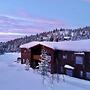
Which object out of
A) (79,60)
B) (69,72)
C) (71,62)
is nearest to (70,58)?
(71,62)

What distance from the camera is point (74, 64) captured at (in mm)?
51094

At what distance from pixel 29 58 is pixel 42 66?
61.8ft

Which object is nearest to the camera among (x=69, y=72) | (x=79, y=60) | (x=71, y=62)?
(x=79, y=60)

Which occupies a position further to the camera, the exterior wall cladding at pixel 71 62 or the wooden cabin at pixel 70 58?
the wooden cabin at pixel 70 58

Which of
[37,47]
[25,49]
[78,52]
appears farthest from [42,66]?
[25,49]

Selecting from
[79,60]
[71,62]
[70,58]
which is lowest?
[71,62]

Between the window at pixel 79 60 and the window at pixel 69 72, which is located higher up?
the window at pixel 79 60

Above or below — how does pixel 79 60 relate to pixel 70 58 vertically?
below

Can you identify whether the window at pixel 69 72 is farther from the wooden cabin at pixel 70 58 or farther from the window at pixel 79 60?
the window at pixel 79 60

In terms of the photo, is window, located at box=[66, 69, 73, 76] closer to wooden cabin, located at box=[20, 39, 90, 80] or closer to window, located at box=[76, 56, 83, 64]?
wooden cabin, located at box=[20, 39, 90, 80]

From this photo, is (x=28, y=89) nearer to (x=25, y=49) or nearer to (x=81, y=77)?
(x=81, y=77)

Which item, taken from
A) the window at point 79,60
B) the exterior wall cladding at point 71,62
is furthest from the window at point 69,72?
the window at point 79,60

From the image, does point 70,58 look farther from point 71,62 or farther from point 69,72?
point 69,72

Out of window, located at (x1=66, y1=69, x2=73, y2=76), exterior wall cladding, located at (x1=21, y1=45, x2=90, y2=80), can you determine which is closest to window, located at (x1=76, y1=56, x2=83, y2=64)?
exterior wall cladding, located at (x1=21, y1=45, x2=90, y2=80)
